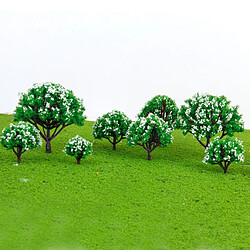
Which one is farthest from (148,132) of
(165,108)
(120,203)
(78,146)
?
(120,203)

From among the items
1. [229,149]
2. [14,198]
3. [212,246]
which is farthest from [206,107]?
[14,198]

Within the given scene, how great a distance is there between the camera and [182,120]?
3391 centimetres

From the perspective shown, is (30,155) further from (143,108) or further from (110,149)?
(143,108)

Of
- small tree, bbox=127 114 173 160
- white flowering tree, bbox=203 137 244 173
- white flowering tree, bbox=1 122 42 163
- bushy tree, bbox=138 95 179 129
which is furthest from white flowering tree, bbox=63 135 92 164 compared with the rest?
white flowering tree, bbox=203 137 244 173

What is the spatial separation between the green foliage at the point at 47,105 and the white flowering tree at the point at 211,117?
35.7 ft

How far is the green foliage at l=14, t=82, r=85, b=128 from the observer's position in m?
29.5

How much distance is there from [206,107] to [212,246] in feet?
53.2

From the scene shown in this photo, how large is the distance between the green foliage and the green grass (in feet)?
11.1

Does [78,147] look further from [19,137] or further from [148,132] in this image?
[148,132]

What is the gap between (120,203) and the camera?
883 inches

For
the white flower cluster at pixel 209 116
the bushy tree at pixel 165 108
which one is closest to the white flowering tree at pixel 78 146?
the bushy tree at pixel 165 108

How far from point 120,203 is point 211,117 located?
1408 centimetres

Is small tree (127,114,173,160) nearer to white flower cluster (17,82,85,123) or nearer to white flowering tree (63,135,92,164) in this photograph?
white flowering tree (63,135,92,164)

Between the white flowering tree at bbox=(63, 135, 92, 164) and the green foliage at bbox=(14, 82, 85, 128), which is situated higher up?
the green foliage at bbox=(14, 82, 85, 128)
